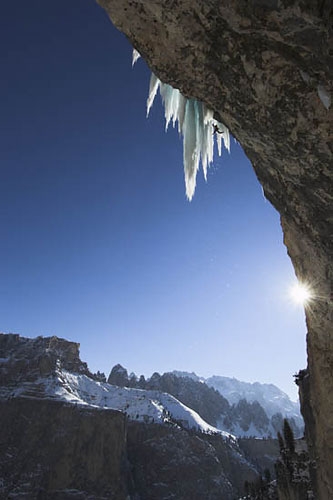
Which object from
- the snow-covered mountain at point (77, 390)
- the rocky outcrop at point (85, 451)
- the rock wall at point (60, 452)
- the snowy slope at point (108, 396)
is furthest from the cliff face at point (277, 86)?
the snowy slope at point (108, 396)

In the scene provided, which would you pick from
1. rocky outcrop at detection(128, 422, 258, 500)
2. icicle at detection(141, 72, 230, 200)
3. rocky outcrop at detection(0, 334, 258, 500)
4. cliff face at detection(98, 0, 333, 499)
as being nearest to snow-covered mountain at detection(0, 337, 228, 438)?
rocky outcrop at detection(0, 334, 258, 500)

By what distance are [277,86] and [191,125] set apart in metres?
1.86

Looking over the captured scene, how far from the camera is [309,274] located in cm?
369

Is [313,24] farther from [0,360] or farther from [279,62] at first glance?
[0,360]

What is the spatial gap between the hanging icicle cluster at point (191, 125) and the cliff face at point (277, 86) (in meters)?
0.83

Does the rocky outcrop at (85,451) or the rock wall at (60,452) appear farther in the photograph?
the rocky outcrop at (85,451)

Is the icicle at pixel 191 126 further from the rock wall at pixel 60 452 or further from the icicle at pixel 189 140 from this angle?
the rock wall at pixel 60 452

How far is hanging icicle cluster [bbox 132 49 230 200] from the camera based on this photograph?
4566 millimetres

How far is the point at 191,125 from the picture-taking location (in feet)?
15.2


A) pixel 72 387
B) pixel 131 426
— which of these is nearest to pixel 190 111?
pixel 131 426

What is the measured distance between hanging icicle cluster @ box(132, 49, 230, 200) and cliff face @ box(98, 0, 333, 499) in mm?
835

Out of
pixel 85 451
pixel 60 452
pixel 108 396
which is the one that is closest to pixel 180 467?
pixel 85 451

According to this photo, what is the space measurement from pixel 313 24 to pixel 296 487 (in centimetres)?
1629

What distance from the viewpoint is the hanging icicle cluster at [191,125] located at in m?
4.57
